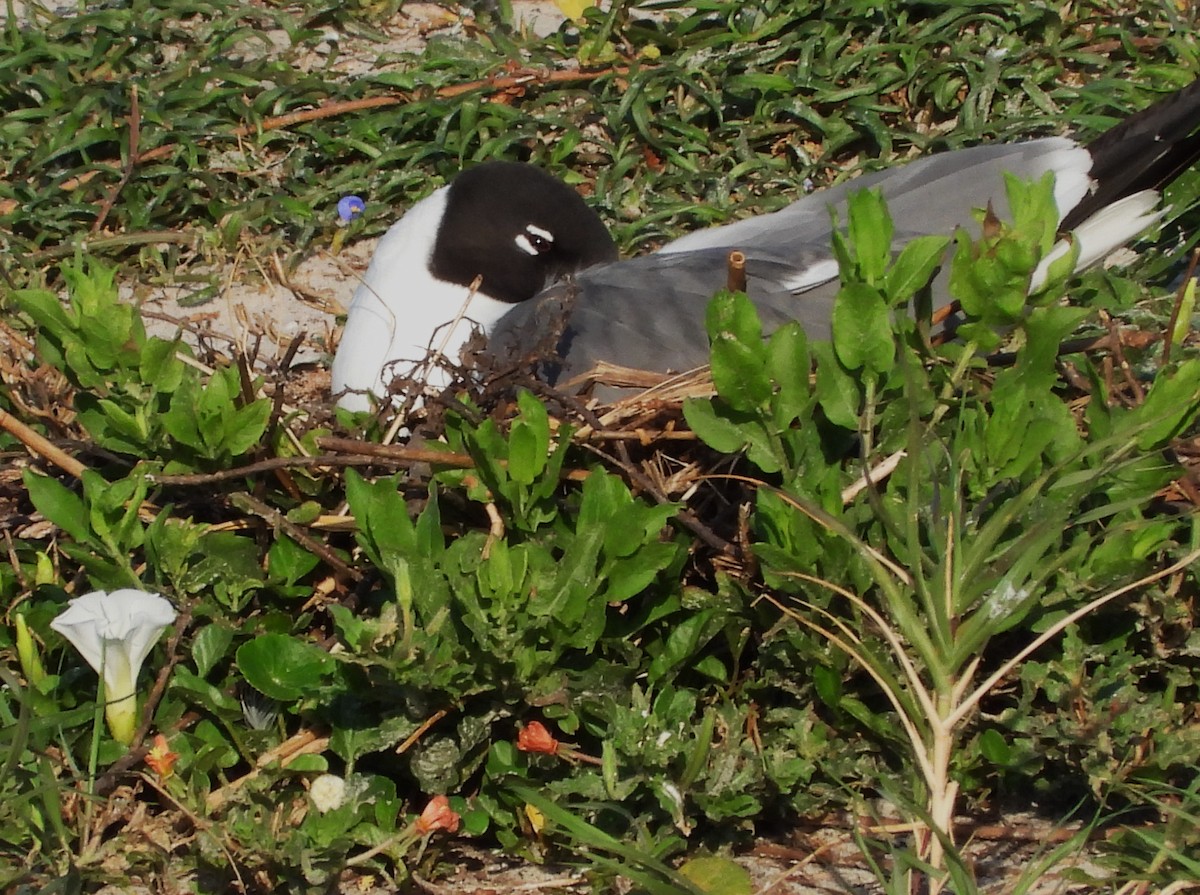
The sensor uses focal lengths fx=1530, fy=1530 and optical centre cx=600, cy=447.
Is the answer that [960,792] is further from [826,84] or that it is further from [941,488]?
[826,84]

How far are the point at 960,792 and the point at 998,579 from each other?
456mm

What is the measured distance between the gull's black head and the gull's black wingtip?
119cm

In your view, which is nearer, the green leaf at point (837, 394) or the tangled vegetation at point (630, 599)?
the tangled vegetation at point (630, 599)

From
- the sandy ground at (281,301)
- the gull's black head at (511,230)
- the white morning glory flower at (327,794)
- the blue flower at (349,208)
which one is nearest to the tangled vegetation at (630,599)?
the white morning glory flower at (327,794)

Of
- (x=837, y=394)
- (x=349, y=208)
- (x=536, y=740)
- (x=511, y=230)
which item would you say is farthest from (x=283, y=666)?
(x=349, y=208)

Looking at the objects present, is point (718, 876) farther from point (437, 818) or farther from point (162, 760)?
point (162, 760)

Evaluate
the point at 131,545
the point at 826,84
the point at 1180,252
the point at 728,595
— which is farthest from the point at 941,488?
the point at 826,84

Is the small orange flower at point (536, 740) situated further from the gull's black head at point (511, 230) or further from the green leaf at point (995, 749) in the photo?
the gull's black head at point (511, 230)

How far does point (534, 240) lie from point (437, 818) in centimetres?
177

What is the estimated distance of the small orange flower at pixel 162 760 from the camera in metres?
2.25

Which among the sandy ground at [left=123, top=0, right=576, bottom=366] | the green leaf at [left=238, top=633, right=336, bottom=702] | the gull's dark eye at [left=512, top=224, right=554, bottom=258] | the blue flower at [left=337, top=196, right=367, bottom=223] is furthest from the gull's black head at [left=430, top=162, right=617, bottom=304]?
the green leaf at [left=238, top=633, right=336, bottom=702]

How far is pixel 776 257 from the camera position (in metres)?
3.48

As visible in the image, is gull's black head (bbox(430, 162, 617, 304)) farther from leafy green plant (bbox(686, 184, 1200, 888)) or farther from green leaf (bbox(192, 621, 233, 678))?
green leaf (bbox(192, 621, 233, 678))

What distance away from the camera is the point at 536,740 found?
2.28m
